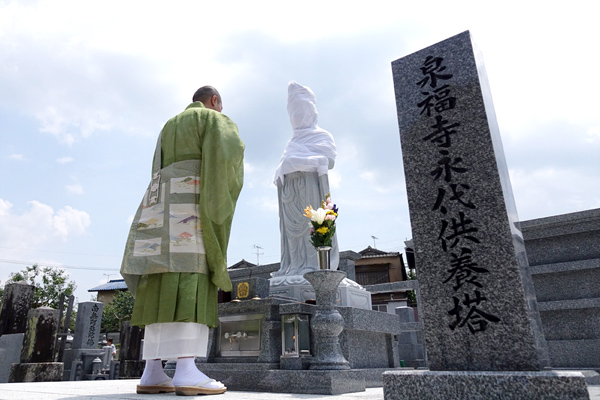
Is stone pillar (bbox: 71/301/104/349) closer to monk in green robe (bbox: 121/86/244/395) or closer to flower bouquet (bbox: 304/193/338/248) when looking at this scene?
flower bouquet (bbox: 304/193/338/248)

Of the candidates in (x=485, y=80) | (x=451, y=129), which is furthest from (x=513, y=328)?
(x=485, y=80)

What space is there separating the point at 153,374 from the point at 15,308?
9.52 m

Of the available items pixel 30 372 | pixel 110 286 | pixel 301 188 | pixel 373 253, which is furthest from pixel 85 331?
pixel 110 286

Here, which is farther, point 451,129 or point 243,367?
point 243,367

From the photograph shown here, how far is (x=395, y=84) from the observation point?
3.12m

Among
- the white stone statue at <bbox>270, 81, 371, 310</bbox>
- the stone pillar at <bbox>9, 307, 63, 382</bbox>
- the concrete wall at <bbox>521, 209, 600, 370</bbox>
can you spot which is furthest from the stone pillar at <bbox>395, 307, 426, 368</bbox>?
the stone pillar at <bbox>9, 307, 63, 382</bbox>

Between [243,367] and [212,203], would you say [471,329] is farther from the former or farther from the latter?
[243,367]

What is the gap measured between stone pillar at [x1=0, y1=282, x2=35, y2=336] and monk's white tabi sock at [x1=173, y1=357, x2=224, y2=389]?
32.1 ft

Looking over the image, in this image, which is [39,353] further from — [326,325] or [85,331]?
[326,325]

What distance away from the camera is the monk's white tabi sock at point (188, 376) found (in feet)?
8.73

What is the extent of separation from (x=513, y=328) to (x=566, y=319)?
5543 mm

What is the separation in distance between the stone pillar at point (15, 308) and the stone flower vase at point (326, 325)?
9.51 metres

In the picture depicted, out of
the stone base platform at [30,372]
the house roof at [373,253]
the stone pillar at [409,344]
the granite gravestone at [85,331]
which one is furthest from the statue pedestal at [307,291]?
the house roof at [373,253]

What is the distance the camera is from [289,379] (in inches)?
148
